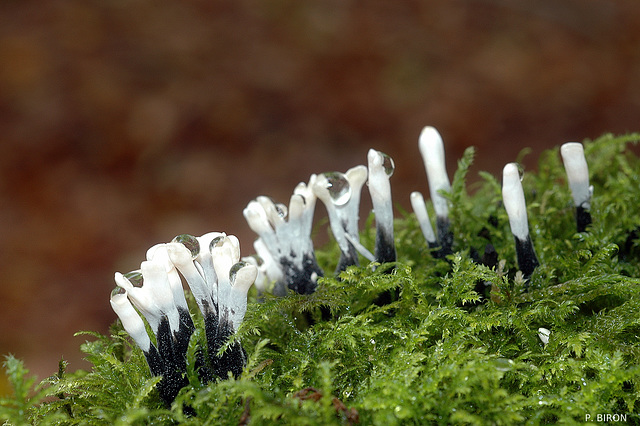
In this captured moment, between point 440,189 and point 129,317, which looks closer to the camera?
point 129,317

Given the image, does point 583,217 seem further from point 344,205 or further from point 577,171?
point 344,205

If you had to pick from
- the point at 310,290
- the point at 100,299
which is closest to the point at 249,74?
the point at 100,299

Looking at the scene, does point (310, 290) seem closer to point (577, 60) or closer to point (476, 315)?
point (476, 315)

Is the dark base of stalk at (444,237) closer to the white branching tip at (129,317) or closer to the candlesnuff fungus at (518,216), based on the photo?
the candlesnuff fungus at (518,216)

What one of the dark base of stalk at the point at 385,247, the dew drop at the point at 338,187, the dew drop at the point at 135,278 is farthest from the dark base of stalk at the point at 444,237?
the dew drop at the point at 135,278

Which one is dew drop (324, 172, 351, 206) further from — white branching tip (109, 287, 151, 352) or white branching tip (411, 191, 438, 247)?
white branching tip (109, 287, 151, 352)

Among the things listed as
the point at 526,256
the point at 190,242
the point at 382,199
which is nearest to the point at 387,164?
the point at 382,199
